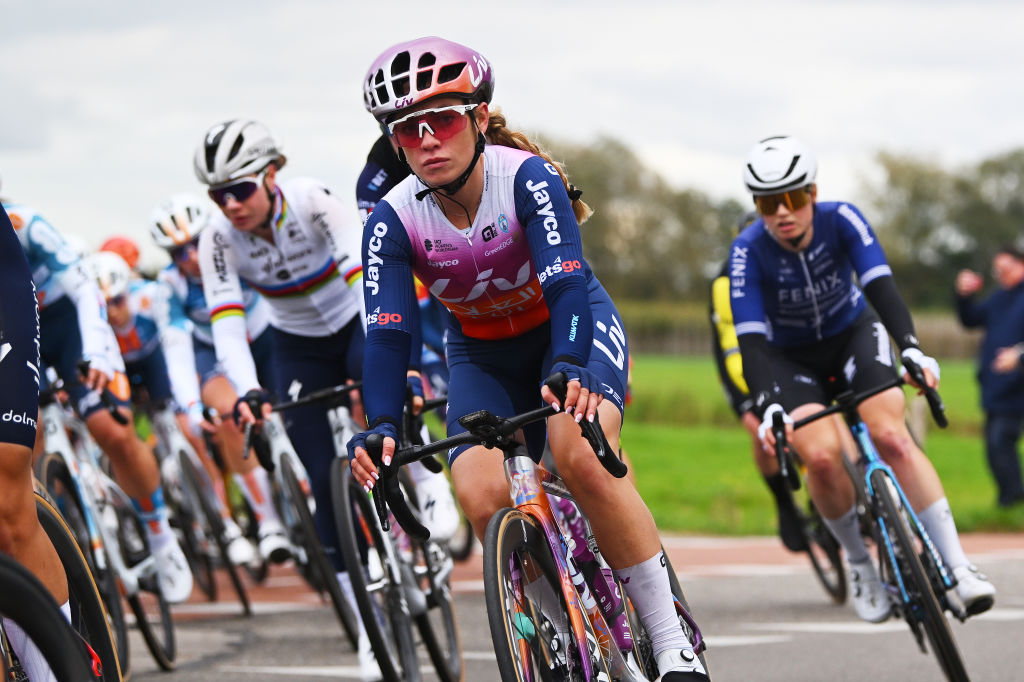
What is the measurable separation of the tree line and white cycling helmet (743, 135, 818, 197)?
300 feet

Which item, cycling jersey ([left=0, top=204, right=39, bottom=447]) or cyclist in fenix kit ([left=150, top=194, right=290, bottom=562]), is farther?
cyclist in fenix kit ([left=150, top=194, right=290, bottom=562])

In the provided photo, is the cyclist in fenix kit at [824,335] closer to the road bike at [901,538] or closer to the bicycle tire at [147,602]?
the road bike at [901,538]

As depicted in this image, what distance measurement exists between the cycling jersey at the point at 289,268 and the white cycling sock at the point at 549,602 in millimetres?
2962

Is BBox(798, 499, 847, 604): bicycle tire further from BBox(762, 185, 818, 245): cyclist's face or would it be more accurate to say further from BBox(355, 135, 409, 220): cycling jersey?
BBox(355, 135, 409, 220): cycling jersey

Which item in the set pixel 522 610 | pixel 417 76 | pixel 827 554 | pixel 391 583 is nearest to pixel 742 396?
pixel 827 554

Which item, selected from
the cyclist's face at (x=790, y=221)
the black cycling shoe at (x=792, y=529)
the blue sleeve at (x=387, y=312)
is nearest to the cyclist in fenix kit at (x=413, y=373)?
the blue sleeve at (x=387, y=312)

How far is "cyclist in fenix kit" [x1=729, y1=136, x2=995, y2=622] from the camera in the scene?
665 centimetres

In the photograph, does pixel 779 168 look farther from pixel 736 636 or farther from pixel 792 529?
pixel 792 529

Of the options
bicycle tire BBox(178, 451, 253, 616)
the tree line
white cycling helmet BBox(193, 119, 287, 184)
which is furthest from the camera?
the tree line

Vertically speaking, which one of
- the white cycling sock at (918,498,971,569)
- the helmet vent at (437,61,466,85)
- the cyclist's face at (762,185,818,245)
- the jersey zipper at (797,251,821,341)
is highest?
the helmet vent at (437,61,466,85)

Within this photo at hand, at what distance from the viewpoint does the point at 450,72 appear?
459 cm

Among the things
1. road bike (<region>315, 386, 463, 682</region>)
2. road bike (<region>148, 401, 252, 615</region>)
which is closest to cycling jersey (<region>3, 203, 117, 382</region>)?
road bike (<region>315, 386, 463, 682</region>)

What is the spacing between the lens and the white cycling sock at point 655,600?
15.4 feet

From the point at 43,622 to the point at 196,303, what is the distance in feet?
23.9
